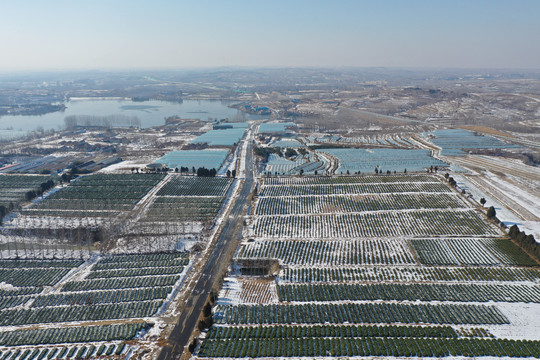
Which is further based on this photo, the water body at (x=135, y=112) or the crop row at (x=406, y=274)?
the water body at (x=135, y=112)

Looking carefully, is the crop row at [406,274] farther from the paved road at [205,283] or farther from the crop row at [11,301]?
the crop row at [11,301]

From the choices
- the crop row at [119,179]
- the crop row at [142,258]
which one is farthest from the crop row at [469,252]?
the crop row at [119,179]

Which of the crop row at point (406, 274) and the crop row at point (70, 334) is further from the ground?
the crop row at point (406, 274)

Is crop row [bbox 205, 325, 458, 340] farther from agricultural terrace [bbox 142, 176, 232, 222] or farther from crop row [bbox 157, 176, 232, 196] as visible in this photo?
crop row [bbox 157, 176, 232, 196]

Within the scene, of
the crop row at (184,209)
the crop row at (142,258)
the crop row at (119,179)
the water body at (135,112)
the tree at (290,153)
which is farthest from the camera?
the water body at (135,112)

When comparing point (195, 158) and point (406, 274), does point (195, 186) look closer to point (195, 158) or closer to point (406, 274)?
point (195, 158)

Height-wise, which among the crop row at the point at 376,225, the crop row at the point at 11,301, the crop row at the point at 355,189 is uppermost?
the crop row at the point at 355,189

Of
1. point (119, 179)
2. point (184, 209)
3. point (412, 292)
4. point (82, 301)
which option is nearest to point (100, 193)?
point (119, 179)
